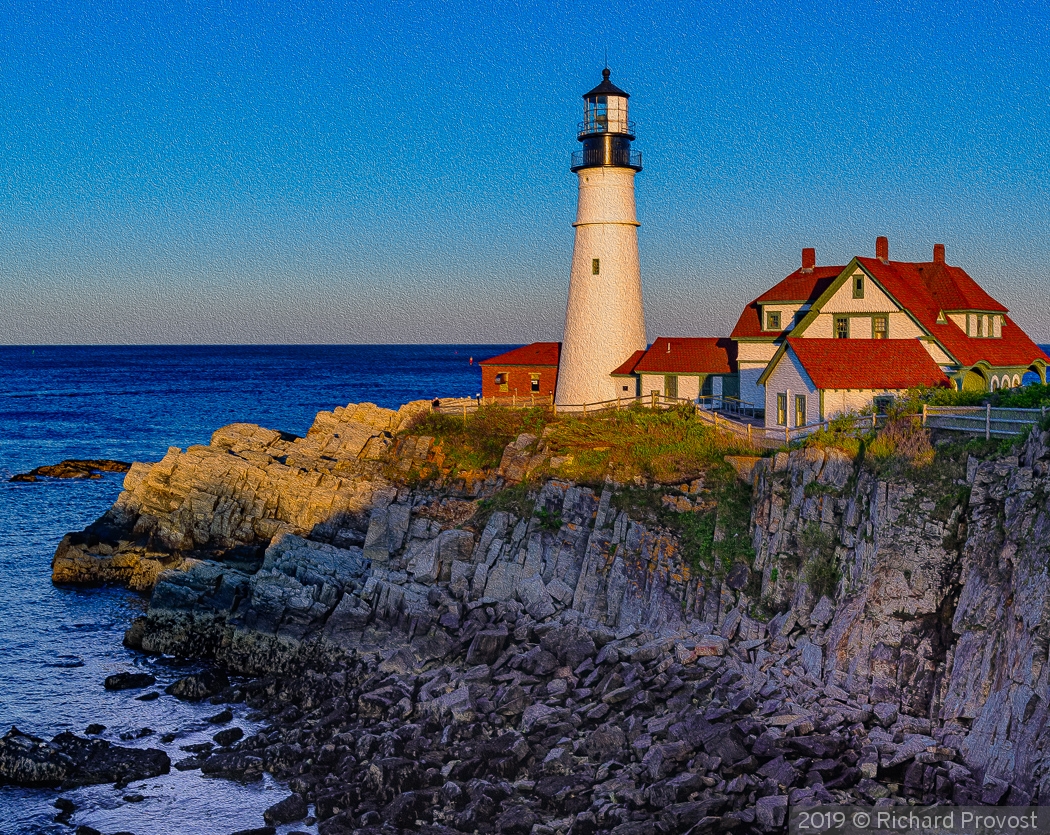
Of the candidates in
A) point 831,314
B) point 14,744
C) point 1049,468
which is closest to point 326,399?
point 831,314

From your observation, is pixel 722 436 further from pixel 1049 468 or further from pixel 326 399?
pixel 326 399

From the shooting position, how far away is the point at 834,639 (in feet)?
63.0

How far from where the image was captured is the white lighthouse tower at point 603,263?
35.9m

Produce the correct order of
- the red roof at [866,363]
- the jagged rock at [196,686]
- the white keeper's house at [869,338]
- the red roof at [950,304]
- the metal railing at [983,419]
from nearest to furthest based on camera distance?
the metal railing at [983,419] < the jagged rock at [196,686] < the red roof at [866,363] < the white keeper's house at [869,338] < the red roof at [950,304]

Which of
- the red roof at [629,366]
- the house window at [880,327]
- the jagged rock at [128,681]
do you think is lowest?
the jagged rock at [128,681]

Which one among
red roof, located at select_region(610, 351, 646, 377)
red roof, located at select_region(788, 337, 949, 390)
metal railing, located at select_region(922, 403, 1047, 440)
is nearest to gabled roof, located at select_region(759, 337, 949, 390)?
red roof, located at select_region(788, 337, 949, 390)

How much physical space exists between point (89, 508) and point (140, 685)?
20.9 metres

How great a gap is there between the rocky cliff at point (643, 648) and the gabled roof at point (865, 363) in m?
5.60

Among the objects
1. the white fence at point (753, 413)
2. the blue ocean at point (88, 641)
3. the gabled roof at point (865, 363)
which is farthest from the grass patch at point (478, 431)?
the blue ocean at point (88, 641)

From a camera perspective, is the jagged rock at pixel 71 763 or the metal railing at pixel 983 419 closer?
the metal railing at pixel 983 419

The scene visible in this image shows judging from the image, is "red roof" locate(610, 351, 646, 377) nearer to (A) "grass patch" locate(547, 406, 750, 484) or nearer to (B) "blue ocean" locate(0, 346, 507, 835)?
(A) "grass patch" locate(547, 406, 750, 484)

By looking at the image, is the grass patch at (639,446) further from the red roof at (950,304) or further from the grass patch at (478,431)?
the red roof at (950,304)

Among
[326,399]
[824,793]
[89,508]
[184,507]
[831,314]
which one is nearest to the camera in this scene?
[824,793]

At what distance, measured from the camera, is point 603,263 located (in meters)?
36.4
